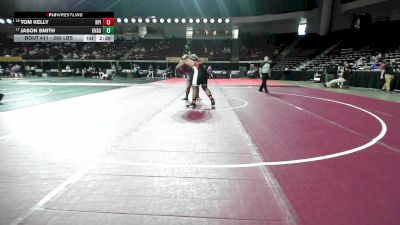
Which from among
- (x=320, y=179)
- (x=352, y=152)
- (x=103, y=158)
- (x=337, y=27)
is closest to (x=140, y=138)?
(x=103, y=158)

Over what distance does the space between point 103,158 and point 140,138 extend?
130cm

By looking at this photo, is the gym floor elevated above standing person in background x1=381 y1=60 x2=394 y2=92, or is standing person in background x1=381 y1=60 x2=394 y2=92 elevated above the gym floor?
standing person in background x1=381 y1=60 x2=394 y2=92

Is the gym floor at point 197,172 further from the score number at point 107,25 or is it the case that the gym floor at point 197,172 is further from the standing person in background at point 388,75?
the score number at point 107,25

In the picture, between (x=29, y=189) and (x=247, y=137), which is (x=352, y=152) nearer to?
(x=247, y=137)

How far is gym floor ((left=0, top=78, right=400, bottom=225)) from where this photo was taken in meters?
2.71

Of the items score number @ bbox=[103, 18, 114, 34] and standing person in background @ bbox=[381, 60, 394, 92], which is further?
score number @ bbox=[103, 18, 114, 34]
